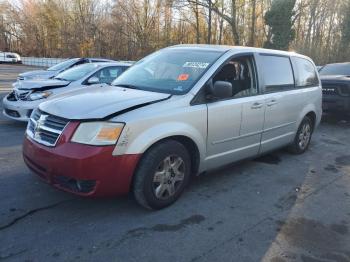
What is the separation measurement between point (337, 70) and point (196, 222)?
8751 millimetres

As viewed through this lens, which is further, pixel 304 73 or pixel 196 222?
pixel 304 73

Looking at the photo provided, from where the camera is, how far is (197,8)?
117 feet

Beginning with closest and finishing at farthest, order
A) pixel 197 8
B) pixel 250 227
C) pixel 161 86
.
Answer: pixel 250 227, pixel 161 86, pixel 197 8

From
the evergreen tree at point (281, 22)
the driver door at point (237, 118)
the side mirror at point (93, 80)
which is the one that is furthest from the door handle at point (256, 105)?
the evergreen tree at point (281, 22)

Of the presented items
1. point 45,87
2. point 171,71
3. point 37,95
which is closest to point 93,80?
point 45,87

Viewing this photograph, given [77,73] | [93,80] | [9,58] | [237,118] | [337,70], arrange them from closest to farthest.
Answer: [237,118] < [93,80] < [77,73] < [337,70] < [9,58]

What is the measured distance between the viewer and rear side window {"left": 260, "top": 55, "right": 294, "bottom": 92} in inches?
200

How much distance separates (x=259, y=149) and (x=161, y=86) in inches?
70.5

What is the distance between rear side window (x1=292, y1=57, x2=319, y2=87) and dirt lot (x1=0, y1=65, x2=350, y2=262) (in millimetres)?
1663

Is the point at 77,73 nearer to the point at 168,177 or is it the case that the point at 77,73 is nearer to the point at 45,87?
the point at 45,87

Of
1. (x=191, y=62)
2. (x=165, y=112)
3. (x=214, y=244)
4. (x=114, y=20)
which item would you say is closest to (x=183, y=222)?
(x=214, y=244)

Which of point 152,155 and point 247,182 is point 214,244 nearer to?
point 152,155

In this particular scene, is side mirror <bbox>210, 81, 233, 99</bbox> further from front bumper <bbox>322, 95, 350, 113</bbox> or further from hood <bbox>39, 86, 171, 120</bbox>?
front bumper <bbox>322, 95, 350, 113</bbox>

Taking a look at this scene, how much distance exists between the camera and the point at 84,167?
10.8 ft
